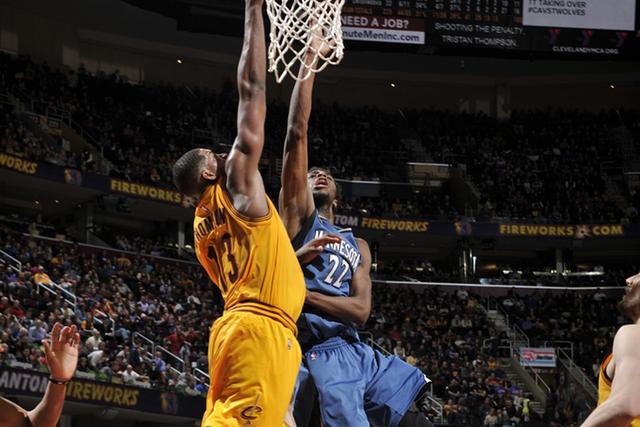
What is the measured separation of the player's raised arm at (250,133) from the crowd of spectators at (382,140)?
955 inches

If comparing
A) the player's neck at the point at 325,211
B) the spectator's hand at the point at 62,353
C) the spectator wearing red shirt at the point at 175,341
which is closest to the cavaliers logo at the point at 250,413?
the spectator's hand at the point at 62,353

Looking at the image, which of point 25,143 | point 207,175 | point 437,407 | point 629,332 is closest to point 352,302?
point 207,175

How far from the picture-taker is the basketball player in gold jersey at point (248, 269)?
4820 mm

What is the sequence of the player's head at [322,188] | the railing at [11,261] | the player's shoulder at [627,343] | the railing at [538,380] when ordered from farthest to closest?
the railing at [538,380] → the railing at [11,261] → the player's head at [322,188] → the player's shoulder at [627,343]

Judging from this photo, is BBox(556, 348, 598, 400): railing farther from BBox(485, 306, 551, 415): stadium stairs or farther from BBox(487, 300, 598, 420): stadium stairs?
BBox(485, 306, 551, 415): stadium stairs

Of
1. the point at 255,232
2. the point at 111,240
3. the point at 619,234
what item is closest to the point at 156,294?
the point at 111,240

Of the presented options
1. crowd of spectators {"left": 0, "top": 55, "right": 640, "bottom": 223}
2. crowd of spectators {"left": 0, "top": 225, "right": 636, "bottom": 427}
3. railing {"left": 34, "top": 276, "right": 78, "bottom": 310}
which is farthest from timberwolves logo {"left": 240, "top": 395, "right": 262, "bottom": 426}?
crowd of spectators {"left": 0, "top": 55, "right": 640, "bottom": 223}

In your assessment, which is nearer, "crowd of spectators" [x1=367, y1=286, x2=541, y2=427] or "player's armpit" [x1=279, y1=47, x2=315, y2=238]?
"player's armpit" [x1=279, y1=47, x2=315, y2=238]

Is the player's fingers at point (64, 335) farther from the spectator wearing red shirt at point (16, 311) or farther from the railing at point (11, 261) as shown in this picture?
the railing at point (11, 261)

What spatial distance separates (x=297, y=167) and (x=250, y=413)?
1771 mm

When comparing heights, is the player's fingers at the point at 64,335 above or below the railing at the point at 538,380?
above

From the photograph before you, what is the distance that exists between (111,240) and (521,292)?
13.0 meters

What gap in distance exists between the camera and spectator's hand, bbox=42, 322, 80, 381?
4.90 meters

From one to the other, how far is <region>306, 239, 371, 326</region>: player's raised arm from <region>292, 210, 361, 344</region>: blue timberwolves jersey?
52 mm
